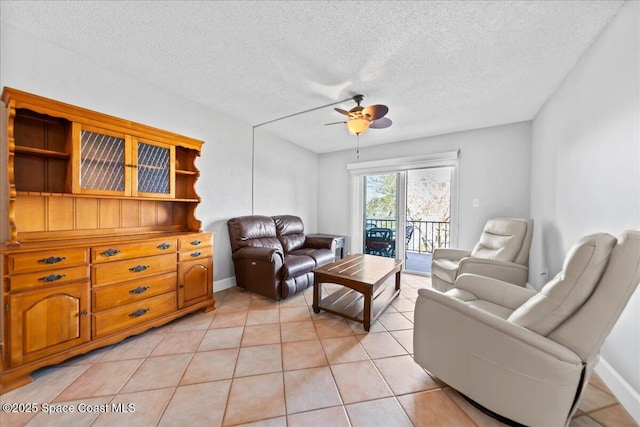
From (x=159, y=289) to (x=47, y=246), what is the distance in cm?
80

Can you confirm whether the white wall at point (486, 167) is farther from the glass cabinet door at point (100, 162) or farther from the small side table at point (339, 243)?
the glass cabinet door at point (100, 162)

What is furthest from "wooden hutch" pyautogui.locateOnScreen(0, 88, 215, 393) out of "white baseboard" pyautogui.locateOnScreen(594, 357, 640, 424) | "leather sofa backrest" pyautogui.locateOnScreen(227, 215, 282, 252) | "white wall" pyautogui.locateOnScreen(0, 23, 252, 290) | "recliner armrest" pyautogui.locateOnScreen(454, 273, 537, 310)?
"white baseboard" pyautogui.locateOnScreen(594, 357, 640, 424)

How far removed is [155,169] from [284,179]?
7.26 feet

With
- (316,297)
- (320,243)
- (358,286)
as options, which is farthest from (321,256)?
(358,286)

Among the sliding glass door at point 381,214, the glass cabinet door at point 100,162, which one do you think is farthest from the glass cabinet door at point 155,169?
the sliding glass door at point 381,214

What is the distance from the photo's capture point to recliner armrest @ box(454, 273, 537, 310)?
1.68m

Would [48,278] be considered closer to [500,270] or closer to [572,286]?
[572,286]

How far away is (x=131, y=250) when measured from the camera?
1905 millimetres

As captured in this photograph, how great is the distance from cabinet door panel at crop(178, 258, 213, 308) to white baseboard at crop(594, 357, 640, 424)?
10.2 feet

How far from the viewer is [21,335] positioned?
1438mm

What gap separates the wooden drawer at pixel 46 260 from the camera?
1.42 meters

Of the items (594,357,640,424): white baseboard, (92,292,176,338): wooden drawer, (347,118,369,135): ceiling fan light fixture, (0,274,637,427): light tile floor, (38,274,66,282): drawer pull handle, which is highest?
(347,118,369,135): ceiling fan light fixture

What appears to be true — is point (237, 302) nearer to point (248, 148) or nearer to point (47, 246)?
point (47, 246)

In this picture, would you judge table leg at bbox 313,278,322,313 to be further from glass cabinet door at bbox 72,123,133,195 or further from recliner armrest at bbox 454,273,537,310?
glass cabinet door at bbox 72,123,133,195
